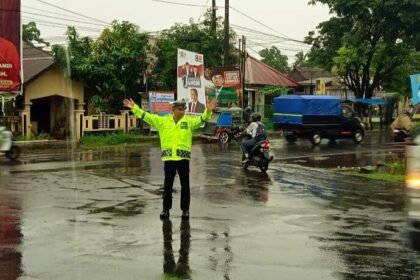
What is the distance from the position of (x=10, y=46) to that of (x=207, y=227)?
21.3 m

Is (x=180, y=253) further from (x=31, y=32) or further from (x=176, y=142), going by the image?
(x=31, y=32)

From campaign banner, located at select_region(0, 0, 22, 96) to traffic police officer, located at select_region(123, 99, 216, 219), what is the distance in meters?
19.6

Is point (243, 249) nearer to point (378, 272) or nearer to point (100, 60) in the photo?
point (378, 272)

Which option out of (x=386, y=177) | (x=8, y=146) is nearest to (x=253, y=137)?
(x=386, y=177)

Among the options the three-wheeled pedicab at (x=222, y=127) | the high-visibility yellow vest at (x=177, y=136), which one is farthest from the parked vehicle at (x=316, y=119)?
the high-visibility yellow vest at (x=177, y=136)

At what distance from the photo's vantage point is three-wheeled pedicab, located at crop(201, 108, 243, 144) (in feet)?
101

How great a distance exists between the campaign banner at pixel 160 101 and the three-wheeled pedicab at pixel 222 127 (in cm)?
238

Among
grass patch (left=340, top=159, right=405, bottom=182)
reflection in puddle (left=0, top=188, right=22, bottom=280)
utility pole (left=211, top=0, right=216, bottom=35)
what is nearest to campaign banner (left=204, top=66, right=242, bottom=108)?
utility pole (left=211, top=0, right=216, bottom=35)

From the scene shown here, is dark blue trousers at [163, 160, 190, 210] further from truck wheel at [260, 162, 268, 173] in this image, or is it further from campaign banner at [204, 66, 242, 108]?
campaign banner at [204, 66, 242, 108]

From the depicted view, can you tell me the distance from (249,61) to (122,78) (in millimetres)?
19490

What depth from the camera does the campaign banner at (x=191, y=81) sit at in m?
31.7

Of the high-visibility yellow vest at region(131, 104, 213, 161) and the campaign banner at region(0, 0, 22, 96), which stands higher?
the campaign banner at region(0, 0, 22, 96)

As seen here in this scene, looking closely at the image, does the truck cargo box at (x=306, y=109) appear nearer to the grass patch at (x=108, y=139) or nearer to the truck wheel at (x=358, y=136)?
the truck wheel at (x=358, y=136)

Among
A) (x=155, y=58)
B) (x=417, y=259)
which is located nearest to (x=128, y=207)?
(x=417, y=259)
